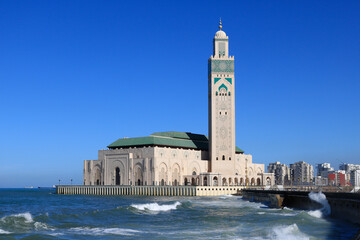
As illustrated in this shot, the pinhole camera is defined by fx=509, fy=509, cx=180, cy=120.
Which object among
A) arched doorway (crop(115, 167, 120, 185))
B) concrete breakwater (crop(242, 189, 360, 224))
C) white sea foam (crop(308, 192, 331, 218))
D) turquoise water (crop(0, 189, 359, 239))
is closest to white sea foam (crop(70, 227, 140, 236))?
turquoise water (crop(0, 189, 359, 239))

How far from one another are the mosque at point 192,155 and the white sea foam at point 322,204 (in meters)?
62.9

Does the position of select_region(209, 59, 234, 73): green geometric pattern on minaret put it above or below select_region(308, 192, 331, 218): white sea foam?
above

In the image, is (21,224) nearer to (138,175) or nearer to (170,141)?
(138,175)

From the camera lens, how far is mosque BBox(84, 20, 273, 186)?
11538 cm

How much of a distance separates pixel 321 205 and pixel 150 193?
206 ft

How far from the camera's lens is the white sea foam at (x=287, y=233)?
1234 inches

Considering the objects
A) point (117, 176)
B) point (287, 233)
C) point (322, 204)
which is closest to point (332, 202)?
point (322, 204)

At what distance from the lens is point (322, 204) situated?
4841 centimetres

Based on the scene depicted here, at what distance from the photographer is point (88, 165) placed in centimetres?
12681

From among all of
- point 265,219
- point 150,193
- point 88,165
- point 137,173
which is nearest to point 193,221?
point 265,219

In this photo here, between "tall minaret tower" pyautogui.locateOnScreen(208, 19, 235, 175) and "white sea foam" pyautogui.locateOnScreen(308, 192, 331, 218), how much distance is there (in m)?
68.6

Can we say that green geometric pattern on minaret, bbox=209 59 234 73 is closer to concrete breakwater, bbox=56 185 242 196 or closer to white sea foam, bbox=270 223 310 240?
concrete breakwater, bbox=56 185 242 196

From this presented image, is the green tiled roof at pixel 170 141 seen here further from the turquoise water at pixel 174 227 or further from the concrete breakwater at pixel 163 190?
the turquoise water at pixel 174 227

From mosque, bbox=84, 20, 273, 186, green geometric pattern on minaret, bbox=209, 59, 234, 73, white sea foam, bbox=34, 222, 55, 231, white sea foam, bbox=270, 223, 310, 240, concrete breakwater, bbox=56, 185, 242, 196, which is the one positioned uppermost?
green geometric pattern on minaret, bbox=209, 59, 234, 73
